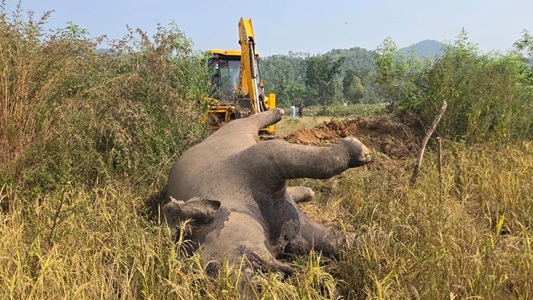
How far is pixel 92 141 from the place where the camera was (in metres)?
4.70

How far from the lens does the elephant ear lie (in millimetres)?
2820

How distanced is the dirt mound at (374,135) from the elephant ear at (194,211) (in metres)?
4.66

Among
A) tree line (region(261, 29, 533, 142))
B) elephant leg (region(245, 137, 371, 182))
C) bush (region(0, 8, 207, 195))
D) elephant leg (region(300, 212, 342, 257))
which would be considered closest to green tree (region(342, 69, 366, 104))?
tree line (region(261, 29, 533, 142))

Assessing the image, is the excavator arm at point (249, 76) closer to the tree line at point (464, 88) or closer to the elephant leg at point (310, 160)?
the tree line at point (464, 88)

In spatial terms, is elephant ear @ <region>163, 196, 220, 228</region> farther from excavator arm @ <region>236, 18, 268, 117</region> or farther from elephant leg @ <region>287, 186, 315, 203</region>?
excavator arm @ <region>236, 18, 268, 117</region>

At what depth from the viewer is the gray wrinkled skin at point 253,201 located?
2.75 m

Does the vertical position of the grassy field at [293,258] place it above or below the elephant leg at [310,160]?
below

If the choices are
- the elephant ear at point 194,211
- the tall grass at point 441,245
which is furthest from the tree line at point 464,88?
the elephant ear at point 194,211

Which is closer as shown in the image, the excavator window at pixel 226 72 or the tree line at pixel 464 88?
the tree line at pixel 464 88

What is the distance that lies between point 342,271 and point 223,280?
2.96 ft

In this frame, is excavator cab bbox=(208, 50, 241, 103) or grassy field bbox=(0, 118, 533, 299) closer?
grassy field bbox=(0, 118, 533, 299)

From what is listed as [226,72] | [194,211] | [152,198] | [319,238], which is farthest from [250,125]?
[226,72]

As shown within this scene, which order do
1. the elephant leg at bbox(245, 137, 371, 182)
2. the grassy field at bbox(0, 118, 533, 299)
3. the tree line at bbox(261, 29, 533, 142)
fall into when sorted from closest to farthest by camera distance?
the grassy field at bbox(0, 118, 533, 299)
the elephant leg at bbox(245, 137, 371, 182)
the tree line at bbox(261, 29, 533, 142)

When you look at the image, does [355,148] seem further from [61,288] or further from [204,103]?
[204,103]
